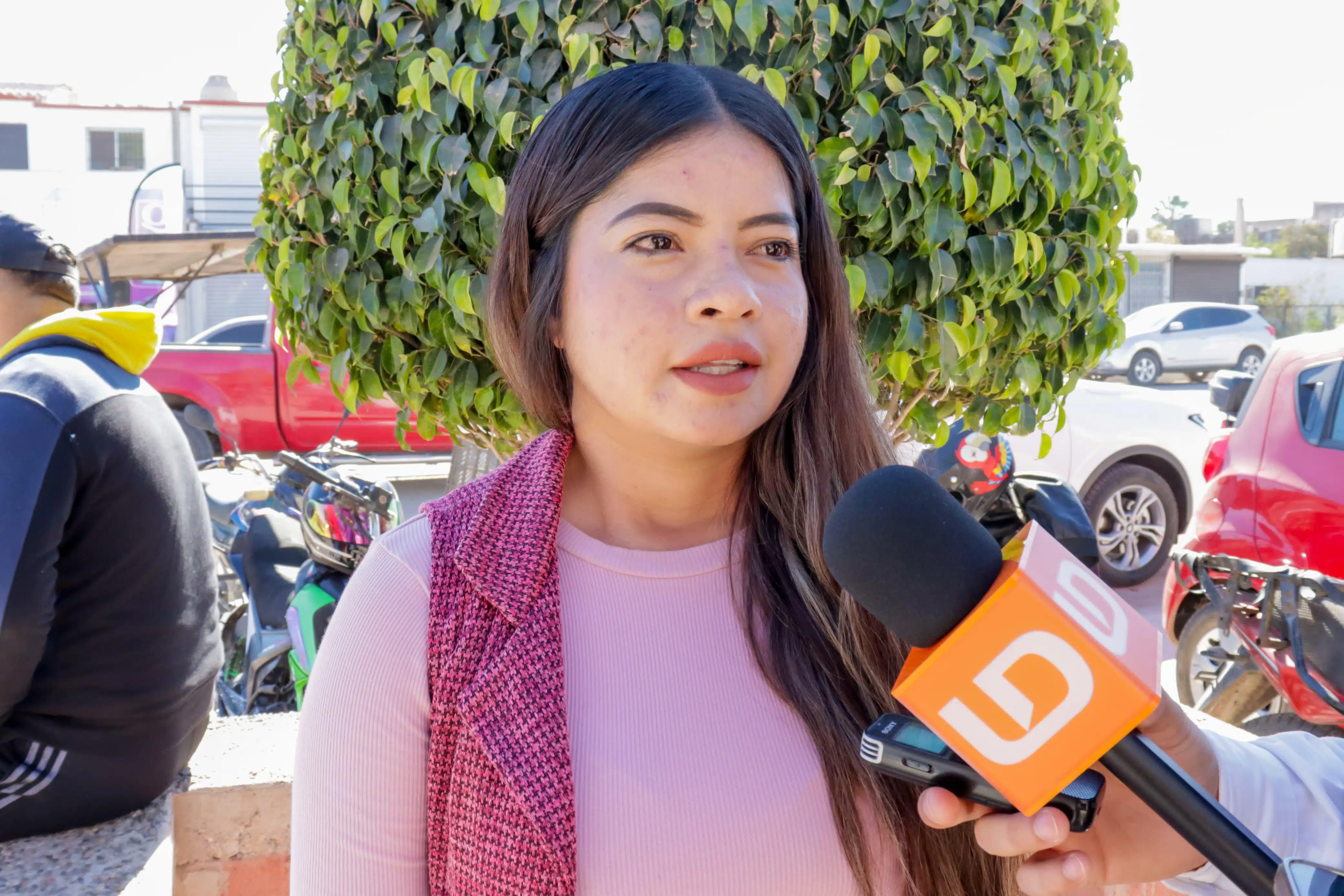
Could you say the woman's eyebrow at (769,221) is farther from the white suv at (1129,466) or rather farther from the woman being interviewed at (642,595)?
the white suv at (1129,466)

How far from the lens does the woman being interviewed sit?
4.54 ft

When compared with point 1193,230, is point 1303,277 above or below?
below

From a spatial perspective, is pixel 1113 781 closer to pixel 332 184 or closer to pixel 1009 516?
pixel 332 184

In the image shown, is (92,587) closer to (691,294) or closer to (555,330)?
(555,330)

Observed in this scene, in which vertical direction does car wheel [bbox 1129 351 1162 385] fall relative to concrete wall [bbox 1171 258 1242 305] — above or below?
below

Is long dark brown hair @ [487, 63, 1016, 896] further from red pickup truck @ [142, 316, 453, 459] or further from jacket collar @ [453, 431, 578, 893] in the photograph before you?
red pickup truck @ [142, 316, 453, 459]

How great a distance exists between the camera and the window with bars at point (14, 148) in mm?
26906

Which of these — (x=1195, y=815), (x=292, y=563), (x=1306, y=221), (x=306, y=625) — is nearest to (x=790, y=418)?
(x=1195, y=815)

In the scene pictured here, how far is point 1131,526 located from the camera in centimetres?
815

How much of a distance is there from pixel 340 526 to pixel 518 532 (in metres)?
2.54

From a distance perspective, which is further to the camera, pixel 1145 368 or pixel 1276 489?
pixel 1145 368

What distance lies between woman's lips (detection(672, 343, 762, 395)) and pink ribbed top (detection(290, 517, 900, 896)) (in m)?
0.36

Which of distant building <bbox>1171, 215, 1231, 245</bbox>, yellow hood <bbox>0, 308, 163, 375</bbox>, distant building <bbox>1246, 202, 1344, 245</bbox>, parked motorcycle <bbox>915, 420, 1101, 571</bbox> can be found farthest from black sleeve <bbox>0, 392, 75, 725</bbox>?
distant building <bbox>1246, 202, 1344, 245</bbox>

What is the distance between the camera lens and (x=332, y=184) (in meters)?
2.27
